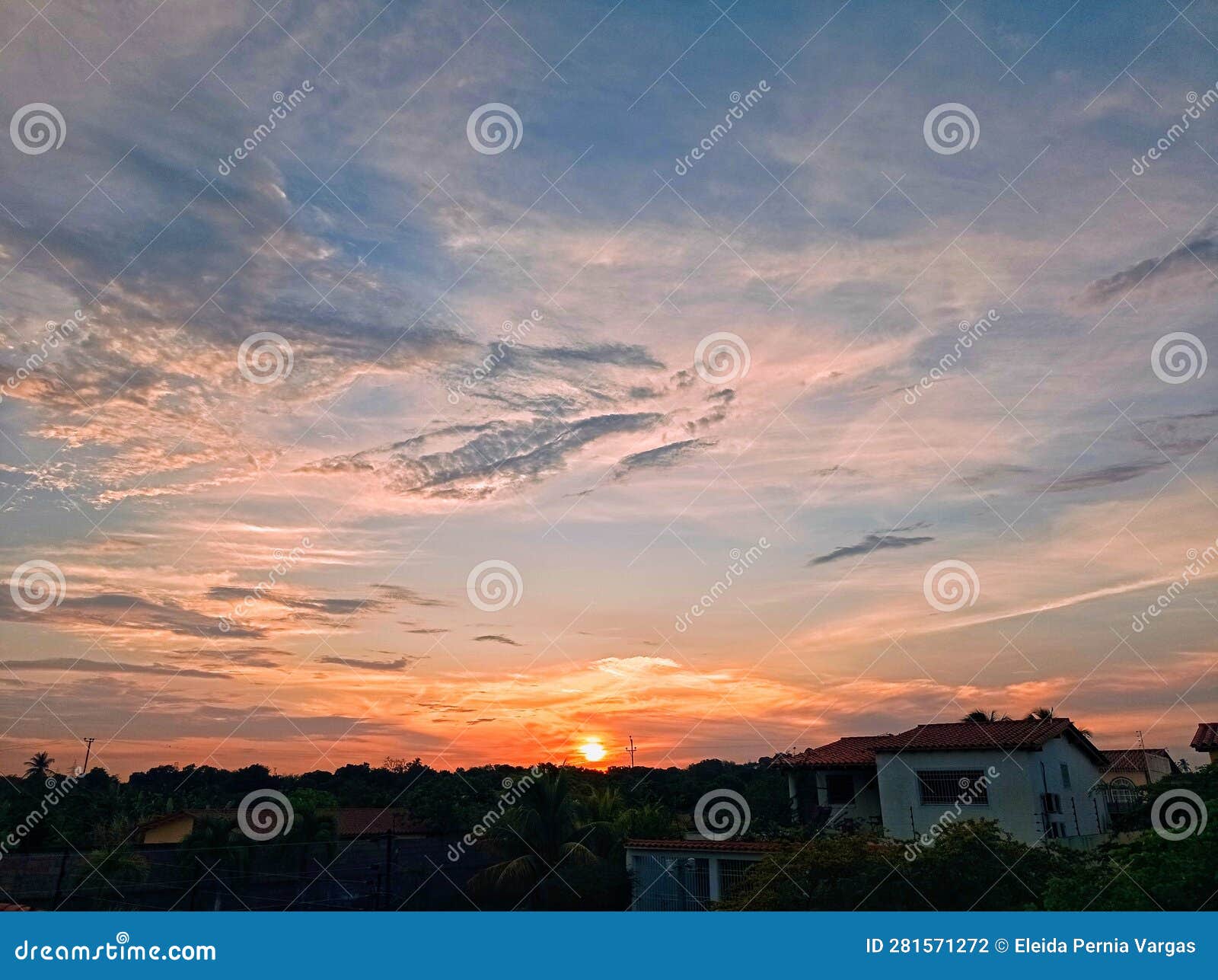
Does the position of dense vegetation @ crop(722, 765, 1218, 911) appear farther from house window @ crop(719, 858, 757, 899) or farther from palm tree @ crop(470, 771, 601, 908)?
palm tree @ crop(470, 771, 601, 908)

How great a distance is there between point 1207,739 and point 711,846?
1980 cm

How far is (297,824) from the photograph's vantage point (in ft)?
92.0

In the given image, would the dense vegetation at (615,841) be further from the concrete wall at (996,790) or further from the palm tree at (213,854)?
the concrete wall at (996,790)

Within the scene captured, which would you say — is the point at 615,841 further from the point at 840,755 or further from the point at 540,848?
the point at 840,755

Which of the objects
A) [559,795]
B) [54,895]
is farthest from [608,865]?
[54,895]

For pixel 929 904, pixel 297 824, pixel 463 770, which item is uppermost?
pixel 463 770

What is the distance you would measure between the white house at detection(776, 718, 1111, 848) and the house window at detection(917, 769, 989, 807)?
0.02m

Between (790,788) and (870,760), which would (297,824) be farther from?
(870,760)

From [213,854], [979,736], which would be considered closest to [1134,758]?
[979,736]

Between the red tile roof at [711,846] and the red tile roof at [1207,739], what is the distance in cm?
1837

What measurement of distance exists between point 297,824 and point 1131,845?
81.5 ft

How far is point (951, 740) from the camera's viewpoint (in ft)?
82.4

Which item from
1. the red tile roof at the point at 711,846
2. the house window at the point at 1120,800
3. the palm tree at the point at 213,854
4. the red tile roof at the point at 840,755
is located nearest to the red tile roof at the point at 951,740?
the red tile roof at the point at 840,755

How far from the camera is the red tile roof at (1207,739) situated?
95.0 feet
